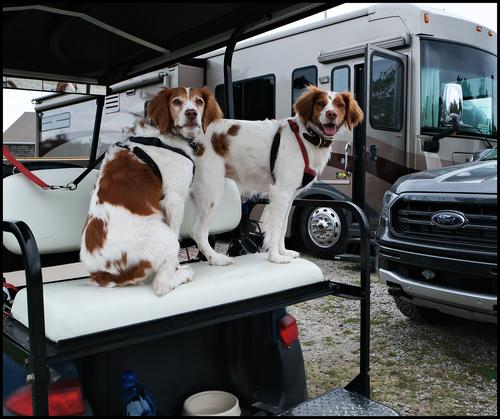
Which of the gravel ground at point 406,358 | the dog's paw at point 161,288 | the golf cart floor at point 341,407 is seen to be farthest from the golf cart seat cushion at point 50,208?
the gravel ground at point 406,358

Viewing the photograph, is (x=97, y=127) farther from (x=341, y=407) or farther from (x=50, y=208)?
(x=341, y=407)

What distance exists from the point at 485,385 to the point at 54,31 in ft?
11.2

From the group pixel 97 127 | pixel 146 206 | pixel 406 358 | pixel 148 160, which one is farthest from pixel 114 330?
pixel 406 358

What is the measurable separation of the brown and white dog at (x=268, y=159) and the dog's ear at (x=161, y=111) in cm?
44

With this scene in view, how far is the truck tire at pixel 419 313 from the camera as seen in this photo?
443 centimetres

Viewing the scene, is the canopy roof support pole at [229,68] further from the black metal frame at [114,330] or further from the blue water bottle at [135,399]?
the blue water bottle at [135,399]

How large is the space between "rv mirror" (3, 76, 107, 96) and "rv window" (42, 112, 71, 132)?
800 cm

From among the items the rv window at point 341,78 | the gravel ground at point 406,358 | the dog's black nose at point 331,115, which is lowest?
the gravel ground at point 406,358

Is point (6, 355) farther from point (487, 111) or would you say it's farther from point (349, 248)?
point (487, 111)

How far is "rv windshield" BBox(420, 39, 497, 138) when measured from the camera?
6715 mm

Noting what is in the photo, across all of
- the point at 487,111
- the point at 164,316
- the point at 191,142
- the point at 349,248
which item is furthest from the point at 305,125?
the point at 487,111

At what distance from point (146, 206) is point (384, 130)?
5155 millimetres

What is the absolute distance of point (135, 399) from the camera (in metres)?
2.00

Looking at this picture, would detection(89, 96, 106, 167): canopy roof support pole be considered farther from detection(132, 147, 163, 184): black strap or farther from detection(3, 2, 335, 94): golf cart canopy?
detection(132, 147, 163, 184): black strap
